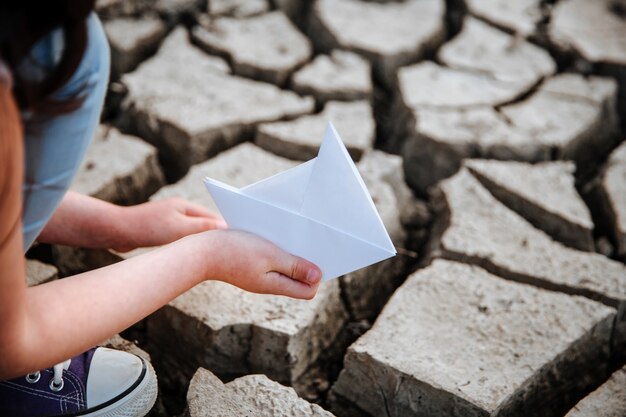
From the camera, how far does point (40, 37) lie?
0.75 meters

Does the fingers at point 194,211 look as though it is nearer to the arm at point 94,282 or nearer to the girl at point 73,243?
the girl at point 73,243

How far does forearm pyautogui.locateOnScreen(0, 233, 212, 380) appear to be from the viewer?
900mm

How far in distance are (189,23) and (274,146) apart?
736mm

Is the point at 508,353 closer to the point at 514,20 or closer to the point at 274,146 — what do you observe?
the point at 274,146

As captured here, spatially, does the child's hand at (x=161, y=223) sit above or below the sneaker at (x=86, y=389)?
above

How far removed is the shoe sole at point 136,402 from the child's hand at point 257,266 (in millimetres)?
199

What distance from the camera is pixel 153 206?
52.6 inches

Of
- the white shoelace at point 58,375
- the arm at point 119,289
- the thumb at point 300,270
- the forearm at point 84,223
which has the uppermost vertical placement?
the arm at point 119,289

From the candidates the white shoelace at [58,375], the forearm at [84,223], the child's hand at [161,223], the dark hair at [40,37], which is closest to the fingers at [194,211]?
the child's hand at [161,223]

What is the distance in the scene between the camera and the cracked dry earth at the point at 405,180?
1.29 meters

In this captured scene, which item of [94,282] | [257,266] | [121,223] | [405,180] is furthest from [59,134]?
[405,180]

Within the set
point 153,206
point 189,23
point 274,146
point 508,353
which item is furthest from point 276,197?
point 189,23

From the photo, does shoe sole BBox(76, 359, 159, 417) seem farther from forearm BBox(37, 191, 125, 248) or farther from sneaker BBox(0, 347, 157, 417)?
forearm BBox(37, 191, 125, 248)

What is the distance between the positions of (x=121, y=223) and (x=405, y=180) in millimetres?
903
